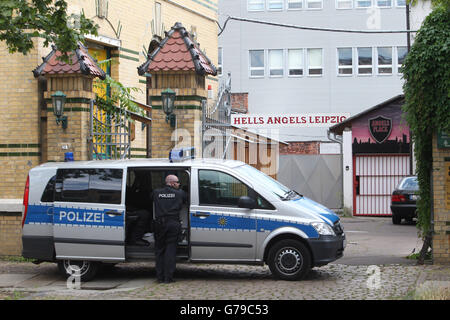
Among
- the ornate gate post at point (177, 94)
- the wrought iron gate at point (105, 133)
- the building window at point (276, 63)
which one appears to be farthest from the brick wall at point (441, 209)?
the building window at point (276, 63)

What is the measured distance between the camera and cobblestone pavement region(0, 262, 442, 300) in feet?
31.4

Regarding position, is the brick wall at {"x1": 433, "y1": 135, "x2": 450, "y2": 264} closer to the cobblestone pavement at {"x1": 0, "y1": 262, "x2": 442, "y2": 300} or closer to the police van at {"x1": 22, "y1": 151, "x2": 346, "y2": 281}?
the cobblestone pavement at {"x1": 0, "y1": 262, "x2": 442, "y2": 300}

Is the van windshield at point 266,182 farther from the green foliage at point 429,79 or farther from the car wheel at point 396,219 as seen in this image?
the car wheel at point 396,219

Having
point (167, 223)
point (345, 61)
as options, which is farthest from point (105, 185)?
point (345, 61)

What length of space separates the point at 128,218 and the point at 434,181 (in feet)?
16.8

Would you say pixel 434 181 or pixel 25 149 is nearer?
pixel 434 181

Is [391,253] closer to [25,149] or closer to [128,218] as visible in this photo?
[128,218]

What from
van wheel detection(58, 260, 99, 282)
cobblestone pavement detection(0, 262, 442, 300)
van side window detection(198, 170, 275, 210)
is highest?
van side window detection(198, 170, 275, 210)

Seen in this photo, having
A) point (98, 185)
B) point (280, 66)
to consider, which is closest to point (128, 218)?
point (98, 185)

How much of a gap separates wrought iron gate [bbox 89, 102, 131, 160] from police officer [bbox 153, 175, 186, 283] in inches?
140

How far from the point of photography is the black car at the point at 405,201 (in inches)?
842

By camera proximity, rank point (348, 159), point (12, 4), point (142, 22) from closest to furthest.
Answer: point (12, 4), point (142, 22), point (348, 159)

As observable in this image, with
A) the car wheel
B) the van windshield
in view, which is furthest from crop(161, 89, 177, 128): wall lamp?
the car wheel

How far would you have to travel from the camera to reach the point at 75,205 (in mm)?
10930
